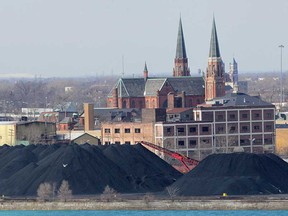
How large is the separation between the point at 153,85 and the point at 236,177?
73.6 meters

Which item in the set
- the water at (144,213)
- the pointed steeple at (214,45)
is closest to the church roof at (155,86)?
the pointed steeple at (214,45)

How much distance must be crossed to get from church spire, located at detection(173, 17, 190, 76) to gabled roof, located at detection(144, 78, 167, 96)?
896 cm

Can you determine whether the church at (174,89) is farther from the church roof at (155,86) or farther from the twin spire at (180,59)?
the twin spire at (180,59)

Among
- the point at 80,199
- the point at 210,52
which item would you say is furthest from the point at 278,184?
the point at 210,52

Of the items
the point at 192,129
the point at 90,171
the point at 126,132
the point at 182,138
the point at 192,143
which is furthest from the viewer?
the point at 126,132

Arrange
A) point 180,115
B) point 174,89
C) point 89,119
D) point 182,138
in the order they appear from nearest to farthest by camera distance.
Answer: point 182,138 < point 180,115 < point 89,119 < point 174,89

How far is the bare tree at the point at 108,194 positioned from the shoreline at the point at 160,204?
2.74 ft

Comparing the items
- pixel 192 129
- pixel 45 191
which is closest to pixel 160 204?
pixel 45 191

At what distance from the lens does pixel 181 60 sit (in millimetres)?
172875

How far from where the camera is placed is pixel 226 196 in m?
84.9

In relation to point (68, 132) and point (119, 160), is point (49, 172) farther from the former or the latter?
point (68, 132)

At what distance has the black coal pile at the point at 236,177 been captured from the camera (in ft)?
288

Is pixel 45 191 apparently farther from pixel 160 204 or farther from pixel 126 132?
pixel 126 132

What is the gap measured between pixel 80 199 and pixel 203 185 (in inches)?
282
